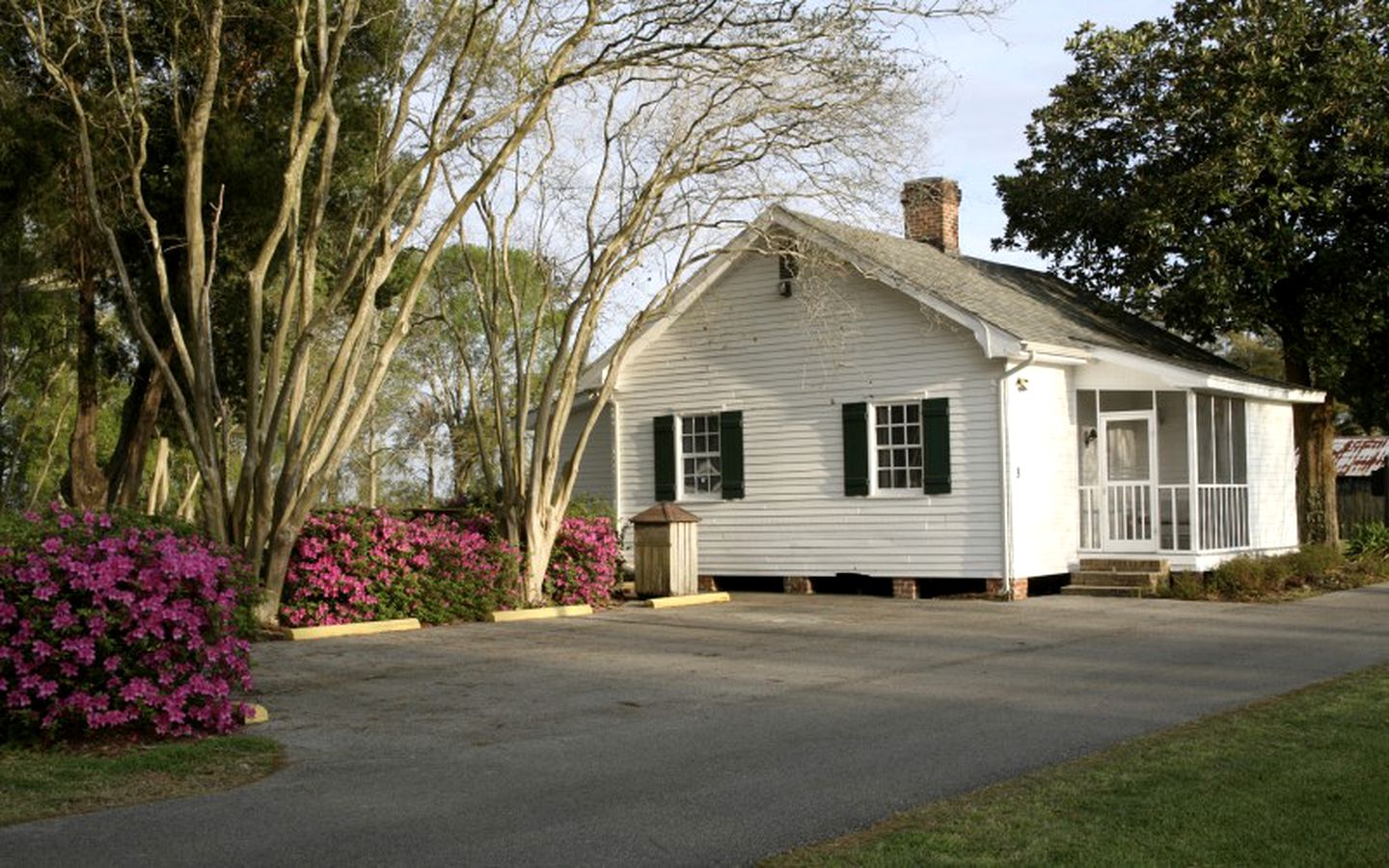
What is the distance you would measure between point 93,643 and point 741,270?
47.2 feet

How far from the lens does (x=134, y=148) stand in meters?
18.8

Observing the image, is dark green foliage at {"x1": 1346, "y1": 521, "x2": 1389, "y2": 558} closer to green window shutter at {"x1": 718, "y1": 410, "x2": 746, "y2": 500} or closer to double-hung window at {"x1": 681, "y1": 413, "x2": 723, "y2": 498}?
green window shutter at {"x1": 718, "y1": 410, "x2": 746, "y2": 500}


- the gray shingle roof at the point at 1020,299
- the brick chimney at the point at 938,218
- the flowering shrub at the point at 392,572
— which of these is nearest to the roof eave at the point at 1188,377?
the gray shingle roof at the point at 1020,299

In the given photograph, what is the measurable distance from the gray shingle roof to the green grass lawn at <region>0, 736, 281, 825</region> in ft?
41.6

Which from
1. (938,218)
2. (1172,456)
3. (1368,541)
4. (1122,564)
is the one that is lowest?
(1122,564)

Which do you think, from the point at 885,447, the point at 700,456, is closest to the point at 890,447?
the point at 885,447

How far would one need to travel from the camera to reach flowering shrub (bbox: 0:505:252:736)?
8484 millimetres

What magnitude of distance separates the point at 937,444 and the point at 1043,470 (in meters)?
1.54

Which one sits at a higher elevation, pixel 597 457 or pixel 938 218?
pixel 938 218

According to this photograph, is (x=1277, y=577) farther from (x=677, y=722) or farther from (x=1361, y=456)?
(x=1361, y=456)

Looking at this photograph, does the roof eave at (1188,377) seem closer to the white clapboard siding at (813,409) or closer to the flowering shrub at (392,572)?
the white clapboard siding at (813,409)

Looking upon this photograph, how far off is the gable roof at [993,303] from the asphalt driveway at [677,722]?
13.5ft

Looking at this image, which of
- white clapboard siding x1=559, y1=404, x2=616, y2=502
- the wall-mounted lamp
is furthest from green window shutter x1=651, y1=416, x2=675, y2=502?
the wall-mounted lamp

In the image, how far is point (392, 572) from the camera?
52.5ft
